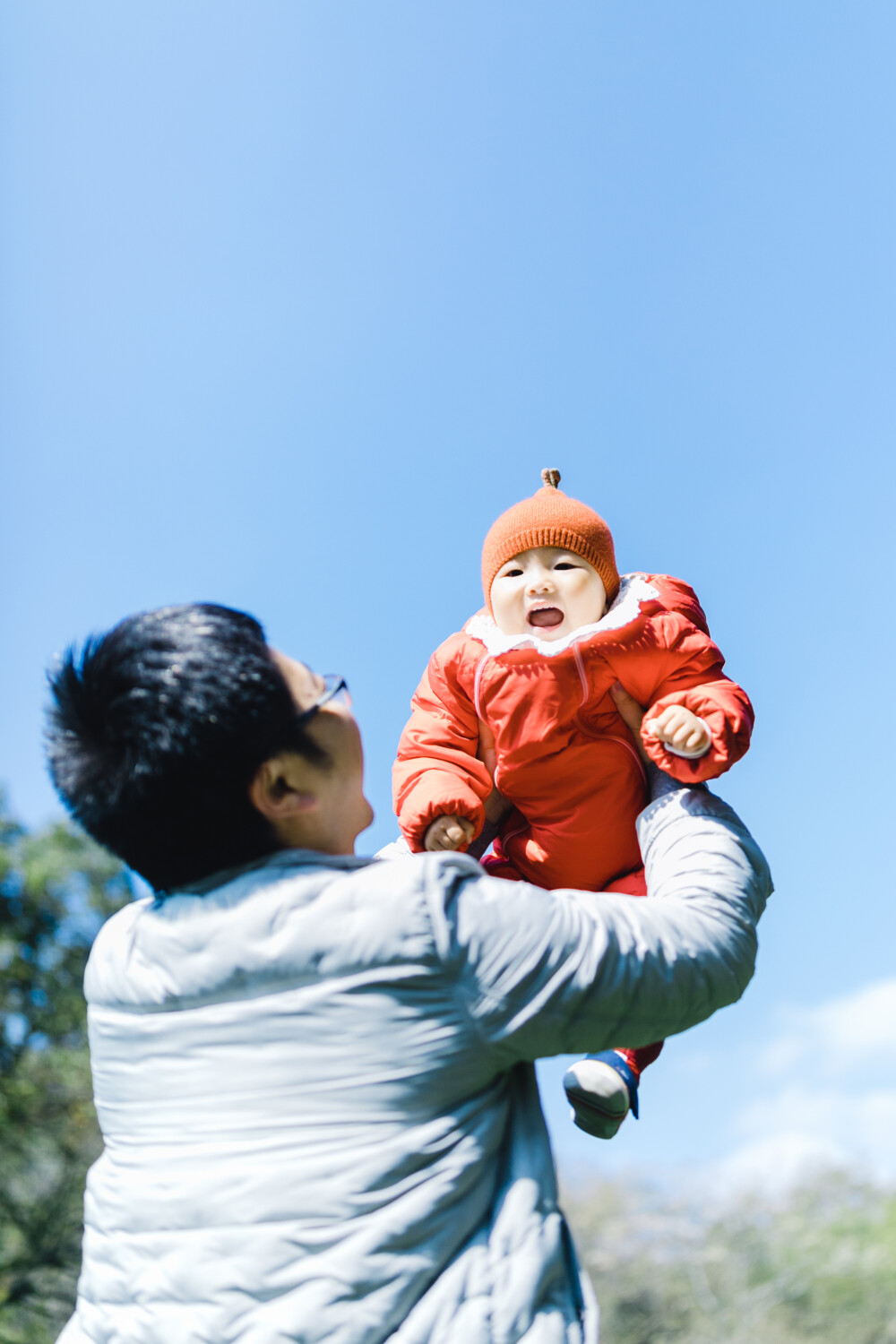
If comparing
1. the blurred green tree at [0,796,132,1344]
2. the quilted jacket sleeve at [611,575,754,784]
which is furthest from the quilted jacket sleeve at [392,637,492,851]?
the blurred green tree at [0,796,132,1344]

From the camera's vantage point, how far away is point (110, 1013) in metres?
1.23

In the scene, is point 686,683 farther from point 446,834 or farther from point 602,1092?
point 602,1092

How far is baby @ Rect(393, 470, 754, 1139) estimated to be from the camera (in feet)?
5.63

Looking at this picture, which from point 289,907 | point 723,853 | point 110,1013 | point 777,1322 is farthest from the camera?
point 777,1322

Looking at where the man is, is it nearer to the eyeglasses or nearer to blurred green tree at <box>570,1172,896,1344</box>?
the eyeglasses

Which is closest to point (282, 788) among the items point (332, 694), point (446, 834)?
point (332, 694)

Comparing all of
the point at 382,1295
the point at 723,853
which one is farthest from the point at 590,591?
the point at 382,1295

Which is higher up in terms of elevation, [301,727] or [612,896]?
[301,727]

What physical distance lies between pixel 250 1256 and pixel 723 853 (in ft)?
2.31

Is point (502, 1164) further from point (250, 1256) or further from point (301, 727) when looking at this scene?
point (301, 727)

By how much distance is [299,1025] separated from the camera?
1.09 m

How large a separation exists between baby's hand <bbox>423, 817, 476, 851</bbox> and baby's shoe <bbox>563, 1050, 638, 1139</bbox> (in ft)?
1.26

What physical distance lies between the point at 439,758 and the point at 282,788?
62 centimetres

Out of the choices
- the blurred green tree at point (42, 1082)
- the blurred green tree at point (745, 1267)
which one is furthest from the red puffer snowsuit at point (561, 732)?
the blurred green tree at point (745, 1267)
